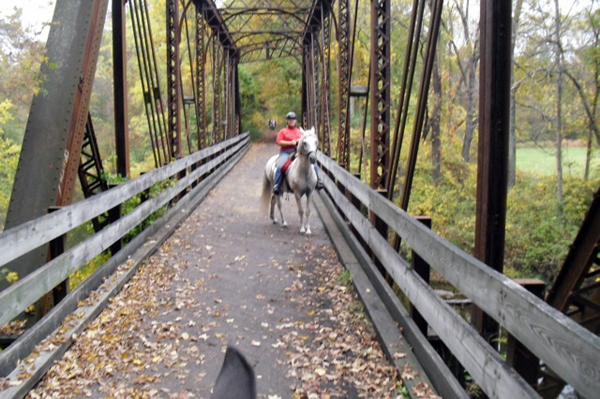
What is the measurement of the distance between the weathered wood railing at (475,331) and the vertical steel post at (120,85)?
4.75m

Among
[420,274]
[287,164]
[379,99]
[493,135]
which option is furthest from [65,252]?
[287,164]

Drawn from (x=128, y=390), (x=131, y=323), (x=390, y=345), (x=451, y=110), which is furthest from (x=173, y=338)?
(x=451, y=110)

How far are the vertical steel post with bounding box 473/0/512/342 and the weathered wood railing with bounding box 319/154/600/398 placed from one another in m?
0.34

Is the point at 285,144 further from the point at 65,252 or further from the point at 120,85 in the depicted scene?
the point at 65,252

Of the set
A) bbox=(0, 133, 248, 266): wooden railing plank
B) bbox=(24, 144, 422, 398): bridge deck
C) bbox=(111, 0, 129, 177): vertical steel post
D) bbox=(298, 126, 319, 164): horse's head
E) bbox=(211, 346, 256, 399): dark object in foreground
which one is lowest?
bbox=(24, 144, 422, 398): bridge deck

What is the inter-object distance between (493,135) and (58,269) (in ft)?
11.7

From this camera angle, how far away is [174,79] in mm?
13227

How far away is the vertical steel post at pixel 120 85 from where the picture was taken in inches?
337

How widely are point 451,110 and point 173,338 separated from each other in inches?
1012

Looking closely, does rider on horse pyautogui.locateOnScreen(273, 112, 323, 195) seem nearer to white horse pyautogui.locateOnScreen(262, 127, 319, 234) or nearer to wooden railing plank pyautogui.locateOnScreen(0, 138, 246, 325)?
white horse pyautogui.locateOnScreen(262, 127, 319, 234)

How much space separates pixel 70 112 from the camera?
20.2 ft

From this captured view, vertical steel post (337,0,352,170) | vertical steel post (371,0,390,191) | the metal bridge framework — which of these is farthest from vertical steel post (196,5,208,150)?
vertical steel post (371,0,390,191)

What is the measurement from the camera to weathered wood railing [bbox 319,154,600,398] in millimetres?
2159

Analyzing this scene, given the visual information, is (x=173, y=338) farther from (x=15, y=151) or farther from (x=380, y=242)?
(x=15, y=151)
